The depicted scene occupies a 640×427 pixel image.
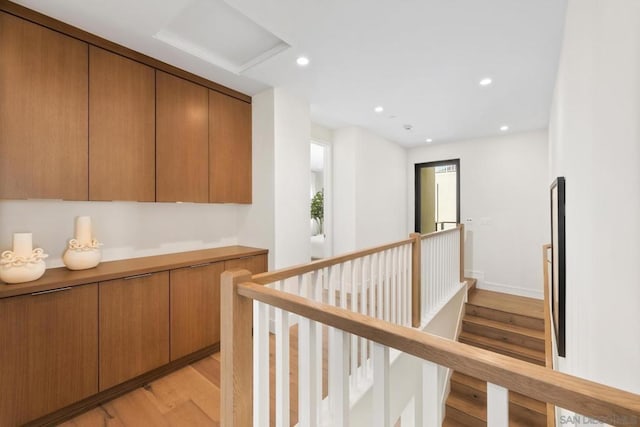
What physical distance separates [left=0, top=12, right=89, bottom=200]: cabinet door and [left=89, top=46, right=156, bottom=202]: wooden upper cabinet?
58 millimetres

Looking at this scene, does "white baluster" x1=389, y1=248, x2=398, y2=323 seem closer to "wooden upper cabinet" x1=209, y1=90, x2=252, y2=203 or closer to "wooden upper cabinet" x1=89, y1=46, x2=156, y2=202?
"wooden upper cabinet" x1=209, y1=90, x2=252, y2=203

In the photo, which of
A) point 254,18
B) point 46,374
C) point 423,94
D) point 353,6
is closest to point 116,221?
point 46,374

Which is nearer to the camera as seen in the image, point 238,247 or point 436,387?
point 436,387

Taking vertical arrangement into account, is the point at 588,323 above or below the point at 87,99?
below

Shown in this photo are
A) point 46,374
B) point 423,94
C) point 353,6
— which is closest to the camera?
point 46,374

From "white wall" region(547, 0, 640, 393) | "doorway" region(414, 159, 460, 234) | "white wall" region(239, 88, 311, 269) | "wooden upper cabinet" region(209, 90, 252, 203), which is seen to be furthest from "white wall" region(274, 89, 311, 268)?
"doorway" region(414, 159, 460, 234)

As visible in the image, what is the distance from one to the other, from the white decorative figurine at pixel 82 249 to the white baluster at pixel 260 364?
64.0 inches

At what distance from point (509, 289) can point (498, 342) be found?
120 centimetres

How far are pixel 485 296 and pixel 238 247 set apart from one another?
391cm

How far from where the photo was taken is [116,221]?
234 centimetres

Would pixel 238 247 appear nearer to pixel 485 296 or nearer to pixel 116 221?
pixel 116 221

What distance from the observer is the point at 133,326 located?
1965 millimetres

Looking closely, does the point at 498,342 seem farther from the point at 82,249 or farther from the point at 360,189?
the point at 82,249

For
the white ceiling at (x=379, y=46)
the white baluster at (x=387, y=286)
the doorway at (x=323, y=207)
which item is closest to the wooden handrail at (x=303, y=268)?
the white baluster at (x=387, y=286)
